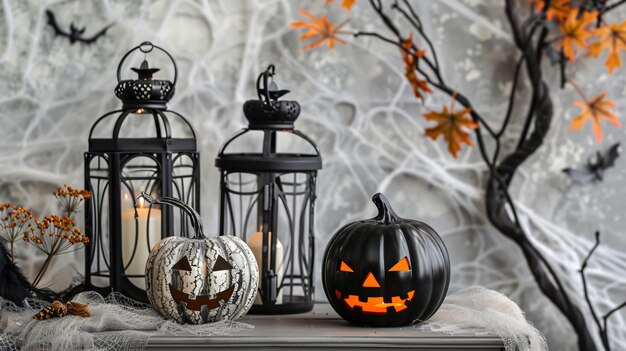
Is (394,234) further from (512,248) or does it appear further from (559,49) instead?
(559,49)

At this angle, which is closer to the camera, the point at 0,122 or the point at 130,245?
the point at 130,245

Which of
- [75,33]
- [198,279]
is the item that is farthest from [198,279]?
[75,33]

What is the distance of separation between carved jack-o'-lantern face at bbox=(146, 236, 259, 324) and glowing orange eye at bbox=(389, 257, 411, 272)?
283mm

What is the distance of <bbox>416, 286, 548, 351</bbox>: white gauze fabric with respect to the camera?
1.47 metres

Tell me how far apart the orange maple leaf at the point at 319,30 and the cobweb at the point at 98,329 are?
32.0 inches

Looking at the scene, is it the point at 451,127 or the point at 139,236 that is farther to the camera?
the point at 451,127

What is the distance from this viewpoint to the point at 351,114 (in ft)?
6.77

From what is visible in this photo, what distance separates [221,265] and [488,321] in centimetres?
54

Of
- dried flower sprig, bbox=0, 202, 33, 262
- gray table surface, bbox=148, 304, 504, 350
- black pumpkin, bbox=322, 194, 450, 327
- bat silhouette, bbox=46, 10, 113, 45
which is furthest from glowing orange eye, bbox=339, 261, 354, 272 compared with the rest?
bat silhouette, bbox=46, 10, 113, 45

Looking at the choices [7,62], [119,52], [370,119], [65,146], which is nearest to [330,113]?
[370,119]

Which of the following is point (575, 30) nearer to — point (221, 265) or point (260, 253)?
point (260, 253)

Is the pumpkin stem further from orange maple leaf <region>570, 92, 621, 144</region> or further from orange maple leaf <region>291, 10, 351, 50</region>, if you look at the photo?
orange maple leaf <region>570, 92, 621, 144</region>

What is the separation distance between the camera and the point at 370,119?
2.06 m

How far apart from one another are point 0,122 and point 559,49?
4.84ft
